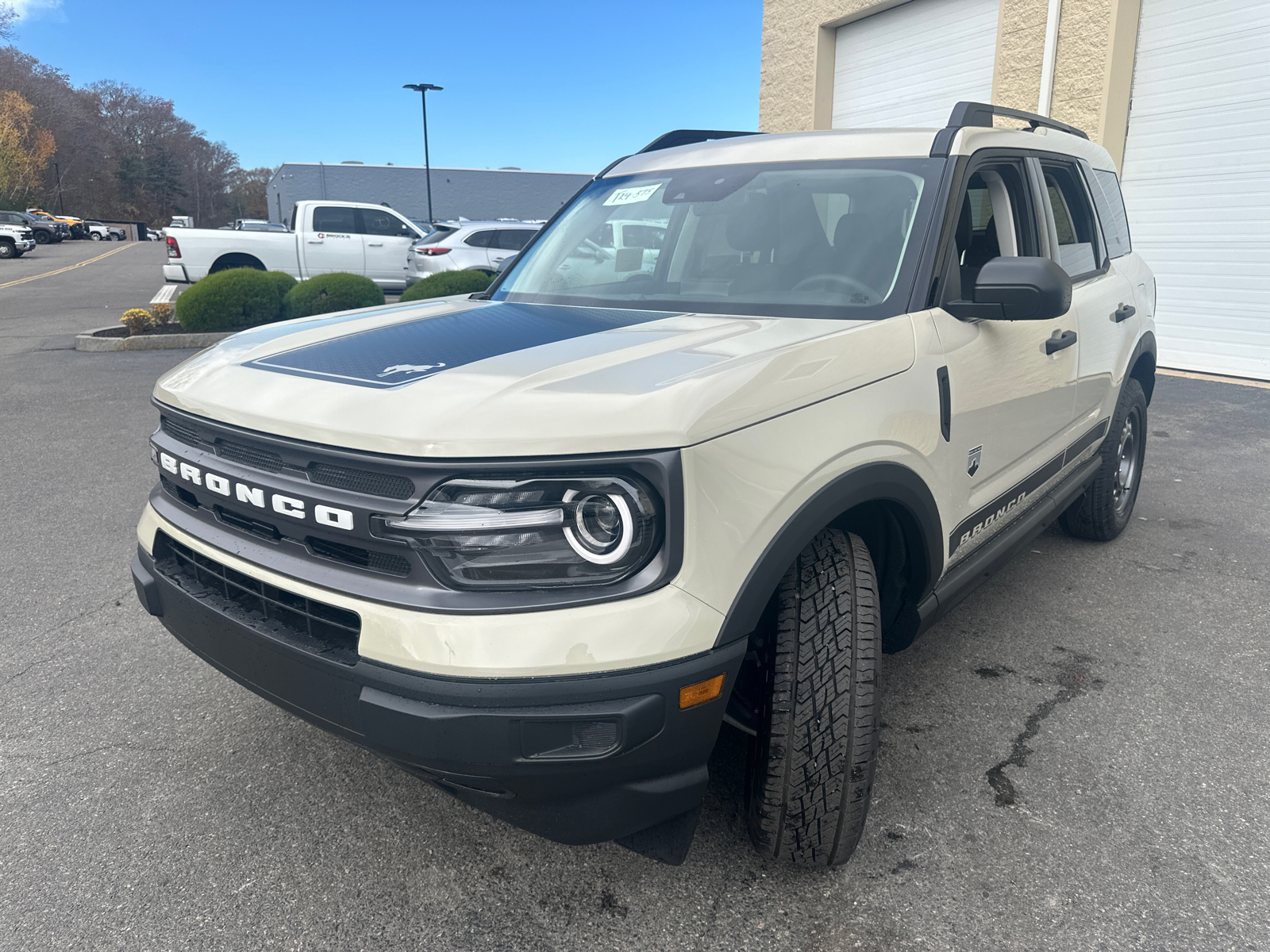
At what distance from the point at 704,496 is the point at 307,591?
2.74 ft

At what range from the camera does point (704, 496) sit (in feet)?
5.58

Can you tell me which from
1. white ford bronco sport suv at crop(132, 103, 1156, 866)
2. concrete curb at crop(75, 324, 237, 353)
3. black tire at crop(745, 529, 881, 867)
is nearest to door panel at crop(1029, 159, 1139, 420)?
white ford bronco sport suv at crop(132, 103, 1156, 866)

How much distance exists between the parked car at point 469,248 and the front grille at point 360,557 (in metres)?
12.6

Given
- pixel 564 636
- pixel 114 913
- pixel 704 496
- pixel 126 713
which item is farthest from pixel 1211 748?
pixel 126 713

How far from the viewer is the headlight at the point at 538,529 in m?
1.68

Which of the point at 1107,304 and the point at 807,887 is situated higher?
the point at 1107,304

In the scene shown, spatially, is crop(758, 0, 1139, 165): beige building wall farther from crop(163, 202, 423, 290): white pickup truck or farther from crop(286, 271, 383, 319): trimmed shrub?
crop(163, 202, 423, 290): white pickup truck

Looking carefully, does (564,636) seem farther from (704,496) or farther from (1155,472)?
(1155,472)

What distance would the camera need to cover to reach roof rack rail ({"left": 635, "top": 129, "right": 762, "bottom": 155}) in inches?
142

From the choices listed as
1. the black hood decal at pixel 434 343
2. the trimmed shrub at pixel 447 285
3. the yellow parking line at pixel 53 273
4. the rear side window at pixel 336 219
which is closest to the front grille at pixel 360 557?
the black hood decal at pixel 434 343

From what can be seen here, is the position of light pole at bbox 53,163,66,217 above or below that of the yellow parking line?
above

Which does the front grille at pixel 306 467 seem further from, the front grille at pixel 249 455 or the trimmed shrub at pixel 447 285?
the trimmed shrub at pixel 447 285

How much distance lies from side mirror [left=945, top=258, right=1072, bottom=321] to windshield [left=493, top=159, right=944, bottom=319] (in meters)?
0.22

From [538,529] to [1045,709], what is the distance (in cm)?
208
